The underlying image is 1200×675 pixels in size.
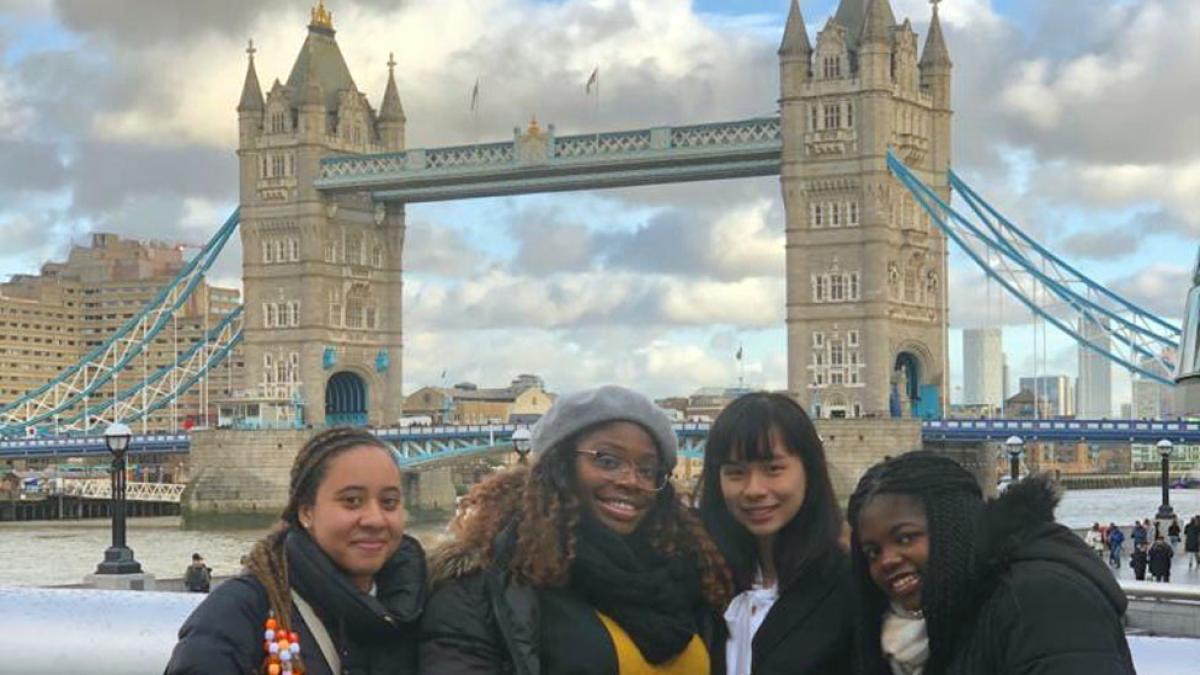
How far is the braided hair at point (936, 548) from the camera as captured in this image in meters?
2.17

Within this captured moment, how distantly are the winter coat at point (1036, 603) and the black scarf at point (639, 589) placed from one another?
1.30 feet

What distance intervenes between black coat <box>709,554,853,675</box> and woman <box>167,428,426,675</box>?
45 centimetres

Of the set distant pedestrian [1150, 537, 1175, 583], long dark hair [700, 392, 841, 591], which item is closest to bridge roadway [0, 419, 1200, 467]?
distant pedestrian [1150, 537, 1175, 583]

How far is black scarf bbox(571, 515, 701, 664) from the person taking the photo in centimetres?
240

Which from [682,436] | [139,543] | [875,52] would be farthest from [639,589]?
[875,52]

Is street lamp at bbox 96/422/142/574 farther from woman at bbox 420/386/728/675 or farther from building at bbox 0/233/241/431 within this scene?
building at bbox 0/233/241/431

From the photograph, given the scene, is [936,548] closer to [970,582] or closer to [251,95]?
[970,582]

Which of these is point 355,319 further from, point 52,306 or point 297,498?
point 52,306

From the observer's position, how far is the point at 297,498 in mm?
2539

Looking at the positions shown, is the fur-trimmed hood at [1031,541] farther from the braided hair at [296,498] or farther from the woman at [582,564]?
the braided hair at [296,498]

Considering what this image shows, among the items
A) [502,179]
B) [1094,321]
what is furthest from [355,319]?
[1094,321]

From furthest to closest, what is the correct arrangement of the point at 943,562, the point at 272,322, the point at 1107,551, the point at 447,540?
the point at 272,322 → the point at 1107,551 → the point at 447,540 → the point at 943,562

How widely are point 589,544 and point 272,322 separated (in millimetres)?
52488

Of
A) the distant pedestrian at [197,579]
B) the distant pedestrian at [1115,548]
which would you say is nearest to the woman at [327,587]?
the distant pedestrian at [197,579]
